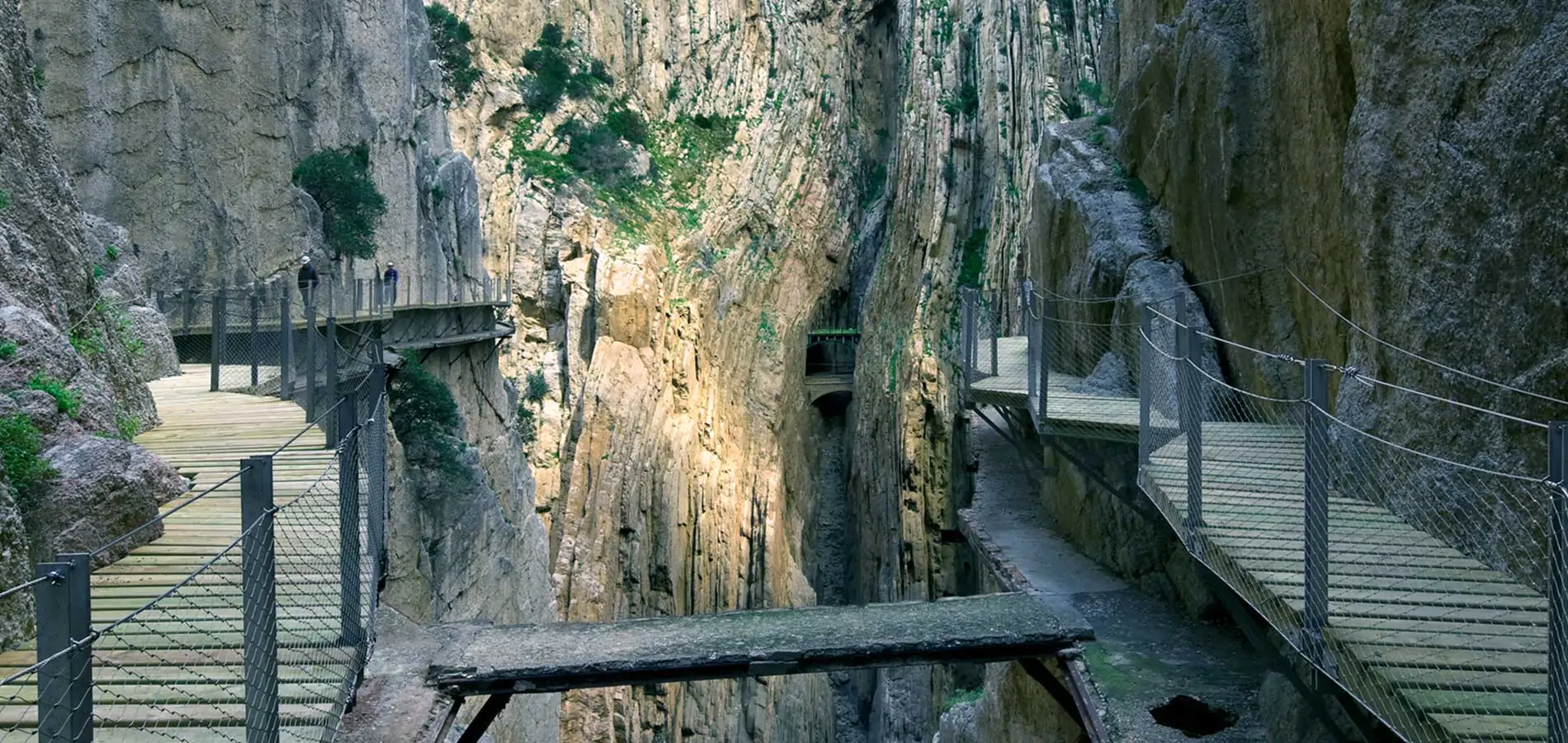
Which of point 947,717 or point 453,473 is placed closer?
point 947,717

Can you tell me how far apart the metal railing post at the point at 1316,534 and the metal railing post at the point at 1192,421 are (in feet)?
4.39

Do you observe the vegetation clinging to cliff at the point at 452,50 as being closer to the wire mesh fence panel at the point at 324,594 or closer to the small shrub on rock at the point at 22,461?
the wire mesh fence panel at the point at 324,594

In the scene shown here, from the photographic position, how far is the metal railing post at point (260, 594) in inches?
192

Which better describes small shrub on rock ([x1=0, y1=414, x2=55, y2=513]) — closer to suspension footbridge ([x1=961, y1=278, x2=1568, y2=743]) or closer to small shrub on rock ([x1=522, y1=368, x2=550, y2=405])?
suspension footbridge ([x1=961, y1=278, x2=1568, y2=743])

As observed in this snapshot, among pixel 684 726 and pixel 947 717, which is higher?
pixel 947 717

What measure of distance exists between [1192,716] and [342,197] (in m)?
18.9

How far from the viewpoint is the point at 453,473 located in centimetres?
1941

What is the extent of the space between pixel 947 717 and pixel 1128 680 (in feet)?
26.1

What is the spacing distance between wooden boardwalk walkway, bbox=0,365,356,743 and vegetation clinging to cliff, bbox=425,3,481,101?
27606mm

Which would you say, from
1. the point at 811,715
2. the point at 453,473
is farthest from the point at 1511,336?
the point at 811,715

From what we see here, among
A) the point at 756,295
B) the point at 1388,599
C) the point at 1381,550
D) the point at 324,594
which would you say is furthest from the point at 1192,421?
the point at 756,295

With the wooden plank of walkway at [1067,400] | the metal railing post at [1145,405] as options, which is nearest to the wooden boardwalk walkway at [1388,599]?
the metal railing post at [1145,405]

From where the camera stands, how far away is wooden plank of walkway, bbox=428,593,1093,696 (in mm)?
8703

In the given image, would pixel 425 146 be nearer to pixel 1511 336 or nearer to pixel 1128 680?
pixel 1128 680
